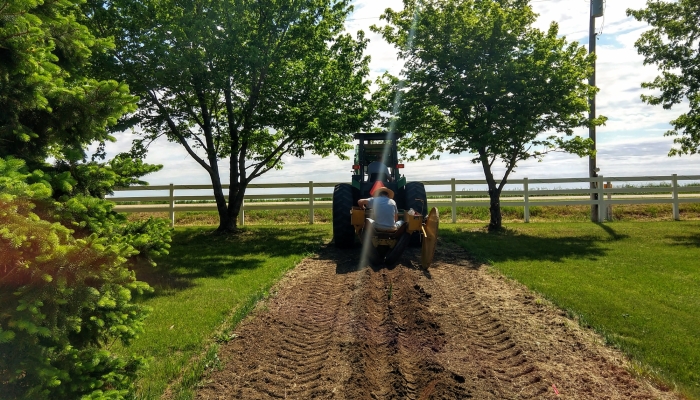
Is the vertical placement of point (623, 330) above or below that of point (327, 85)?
below

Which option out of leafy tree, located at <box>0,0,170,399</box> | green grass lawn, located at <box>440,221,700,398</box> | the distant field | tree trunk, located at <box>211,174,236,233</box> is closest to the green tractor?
green grass lawn, located at <box>440,221,700,398</box>

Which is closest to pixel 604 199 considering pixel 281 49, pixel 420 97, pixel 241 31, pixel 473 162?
pixel 473 162

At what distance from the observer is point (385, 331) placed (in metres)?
4.70

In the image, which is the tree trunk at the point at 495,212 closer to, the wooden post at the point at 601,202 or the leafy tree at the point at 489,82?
the leafy tree at the point at 489,82

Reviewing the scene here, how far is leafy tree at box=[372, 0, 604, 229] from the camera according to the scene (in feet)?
40.5

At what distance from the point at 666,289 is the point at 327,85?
9879 mm

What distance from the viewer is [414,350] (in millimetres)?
4219

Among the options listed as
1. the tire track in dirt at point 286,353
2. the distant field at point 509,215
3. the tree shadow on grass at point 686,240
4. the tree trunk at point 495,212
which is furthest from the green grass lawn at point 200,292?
the tree shadow on grass at point 686,240

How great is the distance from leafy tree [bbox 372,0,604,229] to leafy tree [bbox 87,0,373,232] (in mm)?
1764

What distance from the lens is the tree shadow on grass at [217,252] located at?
7680 millimetres

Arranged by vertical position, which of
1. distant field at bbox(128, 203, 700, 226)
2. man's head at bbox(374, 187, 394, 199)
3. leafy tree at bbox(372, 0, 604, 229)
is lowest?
distant field at bbox(128, 203, 700, 226)

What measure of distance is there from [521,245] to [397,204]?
120 inches

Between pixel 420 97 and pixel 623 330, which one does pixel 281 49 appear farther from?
Answer: pixel 623 330

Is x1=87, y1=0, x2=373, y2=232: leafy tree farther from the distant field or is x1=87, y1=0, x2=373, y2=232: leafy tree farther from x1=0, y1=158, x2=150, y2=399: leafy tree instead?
x1=0, y1=158, x2=150, y2=399: leafy tree
